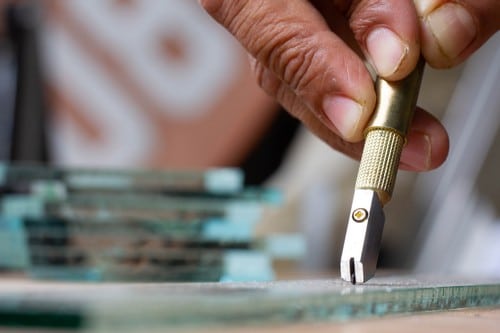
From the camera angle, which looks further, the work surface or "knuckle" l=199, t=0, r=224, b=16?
"knuckle" l=199, t=0, r=224, b=16

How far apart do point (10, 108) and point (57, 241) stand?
92 cm

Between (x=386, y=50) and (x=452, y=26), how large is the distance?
0.04 meters

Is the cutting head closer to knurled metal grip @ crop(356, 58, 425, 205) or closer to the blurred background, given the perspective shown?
knurled metal grip @ crop(356, 58, 425, 205)

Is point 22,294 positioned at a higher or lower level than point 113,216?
higher

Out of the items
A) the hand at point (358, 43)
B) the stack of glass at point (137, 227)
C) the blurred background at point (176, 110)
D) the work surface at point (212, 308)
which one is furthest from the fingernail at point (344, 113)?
the blurred background at point (176, 110)

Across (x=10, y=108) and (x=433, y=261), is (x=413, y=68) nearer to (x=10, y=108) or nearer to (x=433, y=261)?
(x=433, y=261)

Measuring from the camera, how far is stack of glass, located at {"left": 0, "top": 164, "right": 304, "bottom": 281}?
2.36ft

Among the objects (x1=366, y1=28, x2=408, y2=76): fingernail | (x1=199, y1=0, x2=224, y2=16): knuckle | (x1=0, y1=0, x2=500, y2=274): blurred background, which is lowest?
(x1=0, y1=0, x2=500, y2=274): blurred background

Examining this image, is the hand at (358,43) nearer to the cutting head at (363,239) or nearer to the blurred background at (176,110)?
the cutting head at (363,239)

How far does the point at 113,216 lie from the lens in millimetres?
759

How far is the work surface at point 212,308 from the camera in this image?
0.73ft

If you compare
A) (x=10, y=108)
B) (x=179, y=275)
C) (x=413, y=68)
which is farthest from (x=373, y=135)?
(x=10, y=108)

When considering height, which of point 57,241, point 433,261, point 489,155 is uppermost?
point 57,241

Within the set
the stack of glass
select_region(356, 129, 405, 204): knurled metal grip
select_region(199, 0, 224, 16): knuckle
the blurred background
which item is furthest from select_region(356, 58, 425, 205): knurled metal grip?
the blurred background
